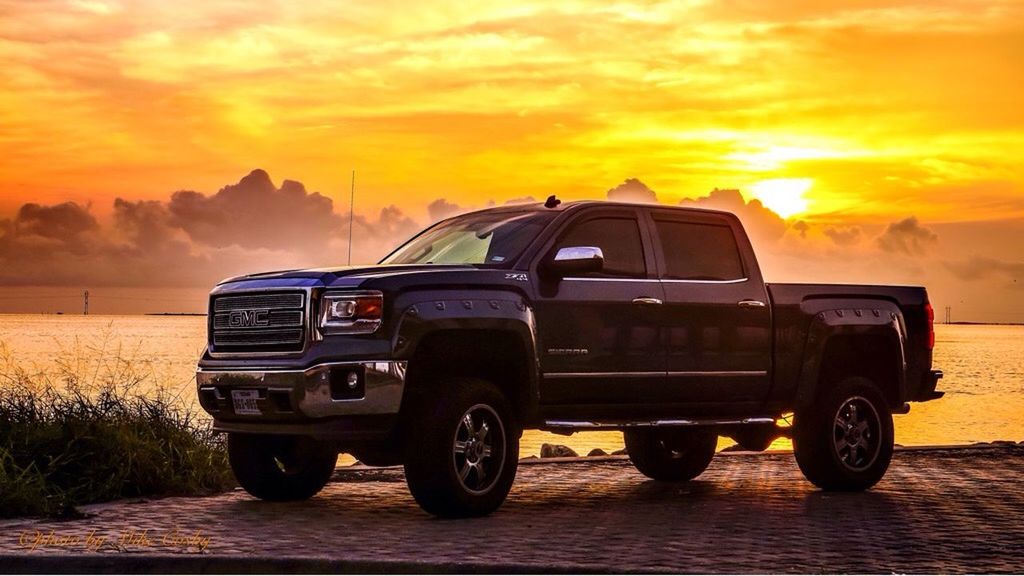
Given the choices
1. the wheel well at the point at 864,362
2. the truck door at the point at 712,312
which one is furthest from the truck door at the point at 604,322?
the wheel well at the point at 864,362

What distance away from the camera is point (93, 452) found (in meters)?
13.2

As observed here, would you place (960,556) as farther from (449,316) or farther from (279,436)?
(279,436)

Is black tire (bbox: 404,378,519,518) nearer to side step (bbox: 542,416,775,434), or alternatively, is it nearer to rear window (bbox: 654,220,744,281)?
side step (bbox: 542,416,775,434)

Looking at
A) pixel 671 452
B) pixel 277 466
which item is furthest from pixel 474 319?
pixel 671 452

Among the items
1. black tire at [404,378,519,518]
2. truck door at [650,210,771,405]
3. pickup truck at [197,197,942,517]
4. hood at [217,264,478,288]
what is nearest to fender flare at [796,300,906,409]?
pickup truck at [197,197,942,517]

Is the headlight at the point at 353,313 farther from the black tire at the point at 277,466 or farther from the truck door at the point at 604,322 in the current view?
the black tire at the point at 277,466

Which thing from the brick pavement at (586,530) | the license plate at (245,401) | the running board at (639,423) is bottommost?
the brick pavement at (586,530)

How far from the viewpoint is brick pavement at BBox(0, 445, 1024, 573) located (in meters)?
9.16

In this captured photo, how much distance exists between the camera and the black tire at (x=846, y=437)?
14.1 m

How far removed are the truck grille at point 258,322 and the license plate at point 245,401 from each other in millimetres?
324

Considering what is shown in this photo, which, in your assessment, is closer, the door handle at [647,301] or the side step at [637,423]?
the side step at [637,423]

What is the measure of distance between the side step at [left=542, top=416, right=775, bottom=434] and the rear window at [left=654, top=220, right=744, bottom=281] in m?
1.19

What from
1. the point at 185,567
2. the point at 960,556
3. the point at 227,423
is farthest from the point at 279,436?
the point at 960,556

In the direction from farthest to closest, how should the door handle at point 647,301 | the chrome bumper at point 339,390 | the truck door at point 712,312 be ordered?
the truck door at point 712,312
the door handle at point 647,301
the chrome bumper at point 339,390
